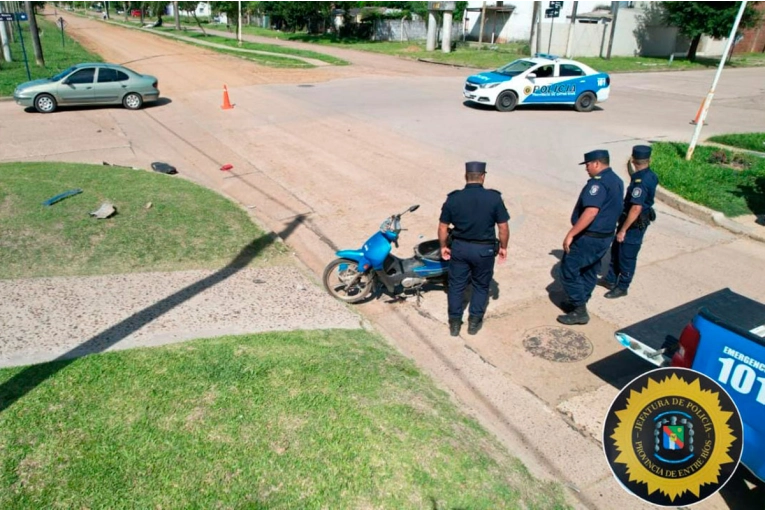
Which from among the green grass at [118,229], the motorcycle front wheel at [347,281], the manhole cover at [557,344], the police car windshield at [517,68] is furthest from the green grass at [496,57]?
the manhole cover at [557,344]

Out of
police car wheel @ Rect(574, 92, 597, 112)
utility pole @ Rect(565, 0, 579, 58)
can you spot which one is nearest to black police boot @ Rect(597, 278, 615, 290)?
police car wheel @ Rect(574, 92, 597, 112)

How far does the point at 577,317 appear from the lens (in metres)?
6.20

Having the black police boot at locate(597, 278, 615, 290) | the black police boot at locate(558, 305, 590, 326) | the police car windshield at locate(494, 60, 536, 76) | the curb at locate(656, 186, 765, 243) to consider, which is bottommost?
the black police boot at locate(597, 278, 615, 290)

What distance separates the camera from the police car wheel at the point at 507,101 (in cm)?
1850

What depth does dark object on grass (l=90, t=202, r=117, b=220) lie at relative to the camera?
26.5 ft

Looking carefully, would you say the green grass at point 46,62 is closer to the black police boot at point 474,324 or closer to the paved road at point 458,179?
the paved road at point 458,179

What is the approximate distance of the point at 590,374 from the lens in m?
5.36

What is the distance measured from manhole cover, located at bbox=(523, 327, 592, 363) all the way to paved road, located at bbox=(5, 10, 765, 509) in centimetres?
10

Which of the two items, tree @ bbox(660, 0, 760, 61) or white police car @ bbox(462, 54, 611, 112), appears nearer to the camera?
white police car @ bbox(462, 54, 611, 112)

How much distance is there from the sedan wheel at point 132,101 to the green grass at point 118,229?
8.69 meters

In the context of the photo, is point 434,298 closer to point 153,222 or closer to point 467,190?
→ point 467,190

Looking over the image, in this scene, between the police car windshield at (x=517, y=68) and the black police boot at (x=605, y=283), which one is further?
the police car windshield at (x=517, y=68)

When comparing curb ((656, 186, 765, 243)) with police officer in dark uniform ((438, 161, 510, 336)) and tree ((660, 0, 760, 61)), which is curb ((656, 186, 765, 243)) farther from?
tree ((660, 0, 760, 61))

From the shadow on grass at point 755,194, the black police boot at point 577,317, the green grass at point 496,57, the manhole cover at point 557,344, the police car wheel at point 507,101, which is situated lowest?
the manhole cover at point 557,344
